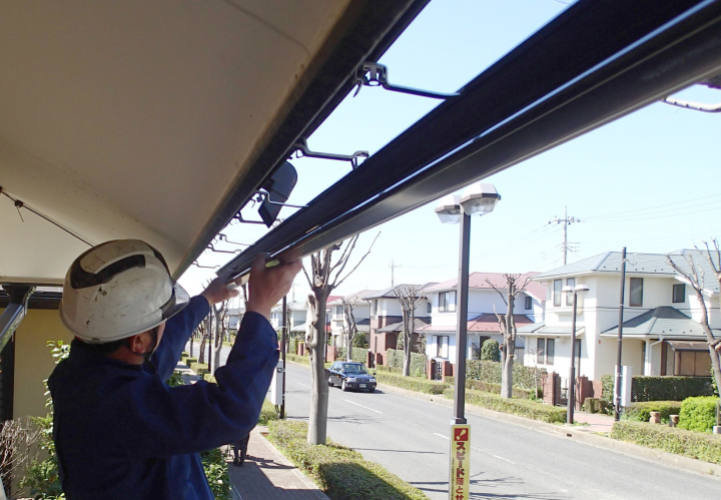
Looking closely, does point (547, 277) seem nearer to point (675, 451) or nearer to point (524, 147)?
point (675, 451)

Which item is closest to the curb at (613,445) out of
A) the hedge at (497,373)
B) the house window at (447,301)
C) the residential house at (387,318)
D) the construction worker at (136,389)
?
the hedge at (497,373)

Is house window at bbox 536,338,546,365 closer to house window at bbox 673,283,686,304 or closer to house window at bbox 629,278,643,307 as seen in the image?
house window at bbox 629,278,643,307

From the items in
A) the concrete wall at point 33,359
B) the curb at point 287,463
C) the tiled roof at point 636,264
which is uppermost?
the tiled roof at point 636,264

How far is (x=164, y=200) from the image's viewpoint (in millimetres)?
3285

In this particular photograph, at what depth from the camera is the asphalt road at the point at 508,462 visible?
1211 cm

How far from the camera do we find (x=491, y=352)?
36.3 meters

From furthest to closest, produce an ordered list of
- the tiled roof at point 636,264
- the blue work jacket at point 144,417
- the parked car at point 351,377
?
the parked car at point 351,377
the tiled roof at point 636,264
the blue work jacket at point 144,417

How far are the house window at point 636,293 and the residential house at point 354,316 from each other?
104 ft

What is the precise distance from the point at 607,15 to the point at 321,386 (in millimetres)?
11603

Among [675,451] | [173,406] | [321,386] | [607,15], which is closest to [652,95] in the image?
[607,15]

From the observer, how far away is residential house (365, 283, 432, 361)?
171 feet

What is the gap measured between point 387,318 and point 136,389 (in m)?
53.3

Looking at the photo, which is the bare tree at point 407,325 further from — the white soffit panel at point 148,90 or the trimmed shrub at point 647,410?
the white soffit panel at point 148,90

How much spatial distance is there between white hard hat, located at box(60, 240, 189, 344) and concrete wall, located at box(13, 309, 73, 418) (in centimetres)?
737
